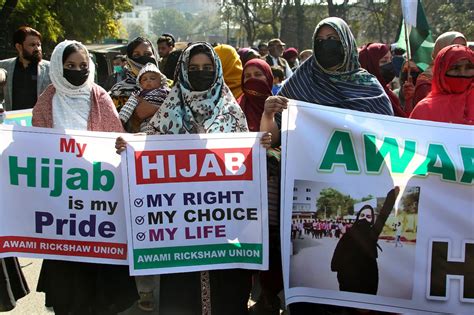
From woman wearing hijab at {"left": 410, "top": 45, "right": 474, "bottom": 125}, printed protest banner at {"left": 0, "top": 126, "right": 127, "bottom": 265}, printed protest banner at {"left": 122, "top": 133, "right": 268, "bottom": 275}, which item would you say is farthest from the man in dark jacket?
woman wearing hijab at {"left": 410, "top": 45, "right": 474, "bottom": 125}

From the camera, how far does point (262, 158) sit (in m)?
3.10

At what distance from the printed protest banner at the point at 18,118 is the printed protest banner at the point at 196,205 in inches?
70.2

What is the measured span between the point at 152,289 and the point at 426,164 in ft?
7.06

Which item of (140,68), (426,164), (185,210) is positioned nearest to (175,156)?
(185,210)

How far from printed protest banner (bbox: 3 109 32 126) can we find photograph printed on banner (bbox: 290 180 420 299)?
2.46m

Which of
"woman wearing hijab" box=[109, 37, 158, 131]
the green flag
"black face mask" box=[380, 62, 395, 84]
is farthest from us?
"black face mask" box=[380, 62, 395, 84]

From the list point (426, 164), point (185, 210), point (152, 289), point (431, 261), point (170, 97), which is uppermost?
point (170, 97)

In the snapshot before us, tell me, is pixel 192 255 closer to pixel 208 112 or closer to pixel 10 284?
pixel 208 112

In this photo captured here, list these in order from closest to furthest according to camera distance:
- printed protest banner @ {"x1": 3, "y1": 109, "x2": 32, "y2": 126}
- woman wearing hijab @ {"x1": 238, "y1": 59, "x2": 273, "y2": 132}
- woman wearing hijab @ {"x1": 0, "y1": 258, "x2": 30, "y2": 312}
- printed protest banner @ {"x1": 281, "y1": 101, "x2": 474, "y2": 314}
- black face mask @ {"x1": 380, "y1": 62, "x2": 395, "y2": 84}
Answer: printed protest banner @ {"x1": 281, "y1": 101, "x2": 474, "y2": 314} < woman wearing hijab @ {"x1": 0, "y1": 258, "x2": 30, "y2": 312} < woman wearing hijab @ {"x1": 238, "y1": 59, "x2": 273, "y2": 132} < printed protest banner @ {"x1": 3, "y1": 109, "x2": 32, "y2": 126} < black face mask @ {"x1": 380, "y1": 62, "x2": 395, "y2": 84}

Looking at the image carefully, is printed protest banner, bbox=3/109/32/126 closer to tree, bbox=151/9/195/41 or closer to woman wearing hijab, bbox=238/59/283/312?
woman wearing hijab, bbox=238/59/283/312

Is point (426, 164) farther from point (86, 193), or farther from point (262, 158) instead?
point (86, 193)

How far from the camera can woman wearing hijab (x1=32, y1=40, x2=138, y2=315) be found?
330cm

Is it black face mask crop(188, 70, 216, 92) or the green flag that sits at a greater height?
the green flag

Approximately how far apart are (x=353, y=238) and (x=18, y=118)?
278 cm
